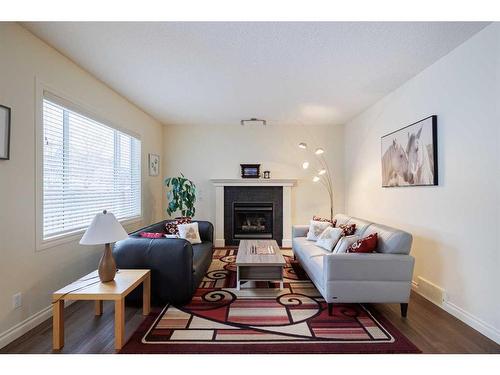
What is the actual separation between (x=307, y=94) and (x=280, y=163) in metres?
2.06

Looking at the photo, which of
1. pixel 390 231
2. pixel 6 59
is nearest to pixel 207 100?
pixel 6 59

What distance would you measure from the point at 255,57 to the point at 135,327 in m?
2.79

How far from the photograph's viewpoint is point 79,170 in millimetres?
3096

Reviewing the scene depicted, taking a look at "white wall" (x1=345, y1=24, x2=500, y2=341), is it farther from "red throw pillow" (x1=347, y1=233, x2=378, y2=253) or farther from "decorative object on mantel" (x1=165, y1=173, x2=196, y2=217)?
"decorative object on mantel" (x1=165, y1=173, x2=196, y2=217)

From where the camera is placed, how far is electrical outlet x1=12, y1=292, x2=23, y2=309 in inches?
84.3

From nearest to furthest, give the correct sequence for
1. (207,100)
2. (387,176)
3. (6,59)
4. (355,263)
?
1. (6,59)
2. (355,263)
3. (387,176)
4. (207,100)

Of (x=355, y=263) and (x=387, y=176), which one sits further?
(x=387, y=176)

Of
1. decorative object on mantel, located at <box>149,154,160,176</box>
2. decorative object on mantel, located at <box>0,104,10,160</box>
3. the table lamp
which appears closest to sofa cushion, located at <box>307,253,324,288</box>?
the table lamp

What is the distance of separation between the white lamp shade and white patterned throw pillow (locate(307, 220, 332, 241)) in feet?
8.79

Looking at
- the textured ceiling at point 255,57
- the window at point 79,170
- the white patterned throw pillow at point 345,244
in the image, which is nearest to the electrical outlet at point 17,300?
the window at point 79,170

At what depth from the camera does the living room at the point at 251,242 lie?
212 centimetres

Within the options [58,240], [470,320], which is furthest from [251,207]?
[470,320]

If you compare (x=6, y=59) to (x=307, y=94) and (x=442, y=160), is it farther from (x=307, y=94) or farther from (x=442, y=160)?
(x=442, y=160)

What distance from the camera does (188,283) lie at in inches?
104
